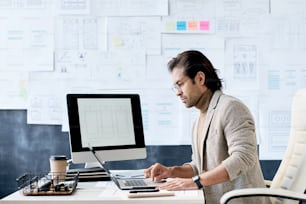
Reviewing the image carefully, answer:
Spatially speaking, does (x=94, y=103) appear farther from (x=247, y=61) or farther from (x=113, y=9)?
(x=247, y=61)

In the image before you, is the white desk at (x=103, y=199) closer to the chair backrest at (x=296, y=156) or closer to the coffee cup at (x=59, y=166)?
the coffee cup at (x=59, y=166)

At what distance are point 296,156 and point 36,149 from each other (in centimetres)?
175

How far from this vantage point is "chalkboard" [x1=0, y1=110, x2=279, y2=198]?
10.5 ft

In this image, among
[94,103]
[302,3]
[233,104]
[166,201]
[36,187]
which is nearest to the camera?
[166,201]

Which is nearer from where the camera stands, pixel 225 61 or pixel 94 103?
pixel 94 103

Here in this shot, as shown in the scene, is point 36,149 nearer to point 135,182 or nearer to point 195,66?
point 135,182

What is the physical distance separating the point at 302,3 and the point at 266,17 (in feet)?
0.83

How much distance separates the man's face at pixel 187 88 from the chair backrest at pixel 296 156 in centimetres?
45

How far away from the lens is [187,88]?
2275 mm

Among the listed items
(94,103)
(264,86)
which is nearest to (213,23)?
(264,86)

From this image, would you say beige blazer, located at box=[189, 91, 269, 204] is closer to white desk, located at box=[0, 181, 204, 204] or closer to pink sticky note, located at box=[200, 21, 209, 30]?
white desk, located at box=[0, 181, 204, 204]

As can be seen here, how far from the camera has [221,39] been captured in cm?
320

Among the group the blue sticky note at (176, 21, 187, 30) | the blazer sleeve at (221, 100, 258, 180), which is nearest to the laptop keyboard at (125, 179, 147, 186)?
the blazer sleeve at (221, 100, 258, 180)

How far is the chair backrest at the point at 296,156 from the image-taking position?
214 centimetres
